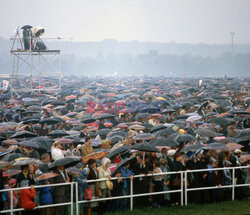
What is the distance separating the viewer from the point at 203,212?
28.1 ft

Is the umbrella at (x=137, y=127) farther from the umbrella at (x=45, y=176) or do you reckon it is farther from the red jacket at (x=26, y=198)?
the red jacket at (x=26, y=198)

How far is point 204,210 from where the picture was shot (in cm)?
866

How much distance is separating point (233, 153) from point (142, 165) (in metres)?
2.75

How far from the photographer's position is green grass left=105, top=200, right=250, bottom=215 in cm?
848

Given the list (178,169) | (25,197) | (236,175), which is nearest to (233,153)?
(236,175)

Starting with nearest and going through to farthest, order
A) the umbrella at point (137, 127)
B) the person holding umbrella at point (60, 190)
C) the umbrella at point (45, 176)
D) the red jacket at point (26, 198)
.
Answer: the red jacket at point (26, 198)
the umbrella at point (45, 176)
the person holding umbrella at point (60, 190)
the umbrella at point (137, 127)

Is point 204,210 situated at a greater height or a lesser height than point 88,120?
lesser

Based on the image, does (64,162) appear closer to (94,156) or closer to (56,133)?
(94,156)

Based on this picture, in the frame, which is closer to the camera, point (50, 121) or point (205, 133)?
point (205, 133)

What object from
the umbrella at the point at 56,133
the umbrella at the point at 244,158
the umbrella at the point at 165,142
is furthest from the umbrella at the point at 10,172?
the umbrella at the point at 244,158

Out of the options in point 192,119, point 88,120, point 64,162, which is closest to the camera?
point 64,162

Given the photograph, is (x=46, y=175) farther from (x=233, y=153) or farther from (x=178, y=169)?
(x=233, y=153)

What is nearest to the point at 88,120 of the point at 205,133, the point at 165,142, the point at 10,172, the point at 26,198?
the point at 205,133

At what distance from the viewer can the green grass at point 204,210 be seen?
848 centimetres
